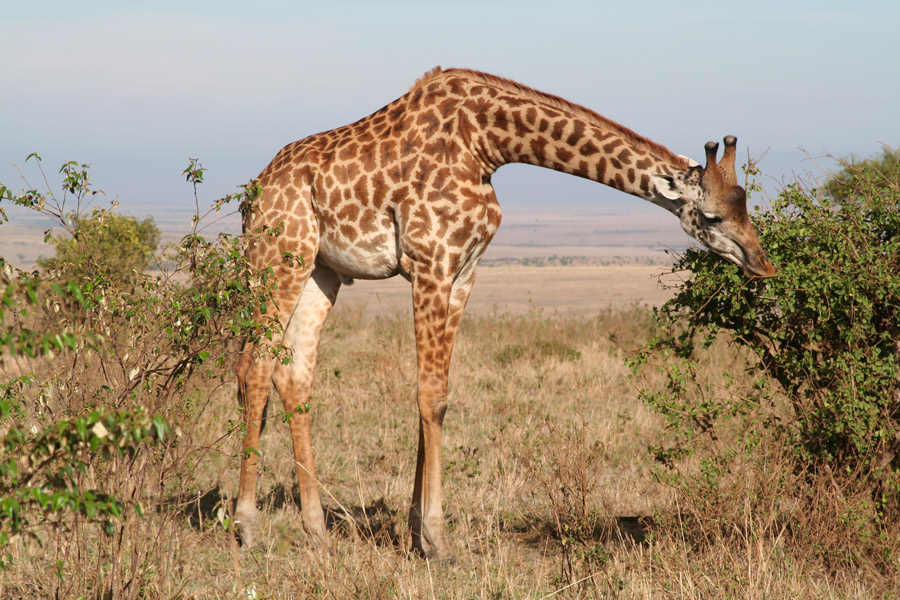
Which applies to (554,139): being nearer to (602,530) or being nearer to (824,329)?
(824,329)

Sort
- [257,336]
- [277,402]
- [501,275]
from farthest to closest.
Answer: [501,275] → [277,402] → [257,336]

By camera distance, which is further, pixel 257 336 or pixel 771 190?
pixel 771 190

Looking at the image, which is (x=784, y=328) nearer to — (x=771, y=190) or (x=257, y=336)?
(x=771, y=190)

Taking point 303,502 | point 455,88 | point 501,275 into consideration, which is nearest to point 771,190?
point 455,88

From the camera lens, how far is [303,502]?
6.53 meters

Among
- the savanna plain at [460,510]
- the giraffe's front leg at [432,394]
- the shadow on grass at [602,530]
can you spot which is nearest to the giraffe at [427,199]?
the giraffe's front leg at [432,394]

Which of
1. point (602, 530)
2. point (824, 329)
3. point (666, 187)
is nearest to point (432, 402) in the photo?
point (602, 530)

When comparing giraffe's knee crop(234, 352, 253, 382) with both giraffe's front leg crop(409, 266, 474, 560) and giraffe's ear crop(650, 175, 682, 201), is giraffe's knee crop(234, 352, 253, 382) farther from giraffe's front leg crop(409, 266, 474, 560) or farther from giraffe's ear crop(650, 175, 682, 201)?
giraffe's ear crop(650, 175, 682, 201)

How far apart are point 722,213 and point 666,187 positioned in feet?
1.45

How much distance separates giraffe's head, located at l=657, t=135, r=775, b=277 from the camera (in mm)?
5219

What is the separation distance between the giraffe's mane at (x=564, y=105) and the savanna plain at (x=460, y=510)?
1045 mm

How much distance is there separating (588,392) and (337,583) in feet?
21.7

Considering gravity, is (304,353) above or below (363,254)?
below

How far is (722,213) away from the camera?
524cm
